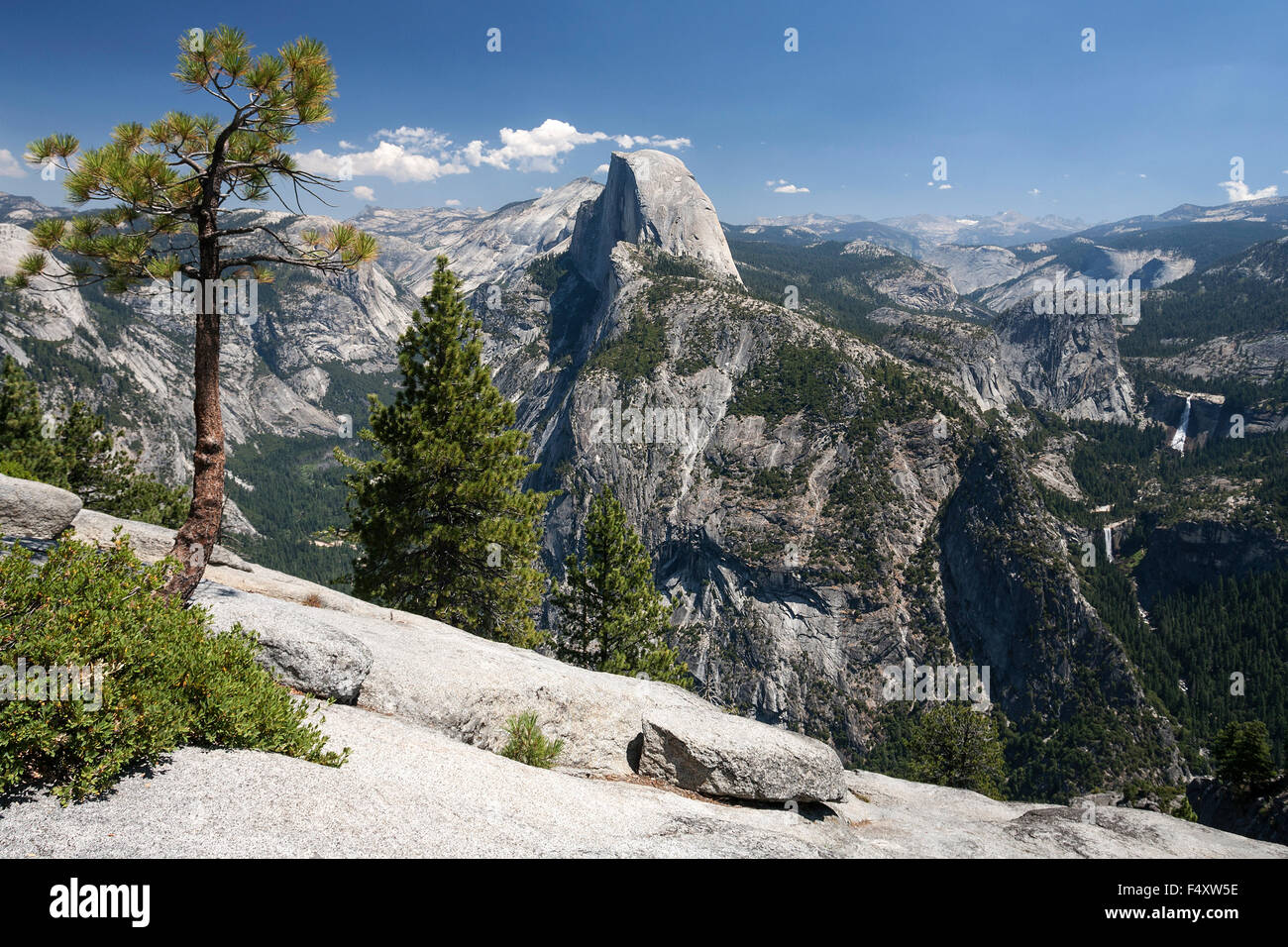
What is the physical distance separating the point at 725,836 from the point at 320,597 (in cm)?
1304

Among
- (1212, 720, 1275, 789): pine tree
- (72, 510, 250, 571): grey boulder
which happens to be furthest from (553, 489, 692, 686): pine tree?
(1212, 720, 1275, 789): pine tree

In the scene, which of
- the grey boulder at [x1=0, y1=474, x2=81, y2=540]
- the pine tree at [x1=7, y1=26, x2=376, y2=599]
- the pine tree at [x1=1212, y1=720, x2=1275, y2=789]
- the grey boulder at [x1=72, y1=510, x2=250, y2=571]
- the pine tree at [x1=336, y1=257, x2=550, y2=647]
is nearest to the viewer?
the pine tree at [x1=7, y1=26, x2=376, y2=599]

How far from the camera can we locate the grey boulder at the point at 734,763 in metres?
11.1

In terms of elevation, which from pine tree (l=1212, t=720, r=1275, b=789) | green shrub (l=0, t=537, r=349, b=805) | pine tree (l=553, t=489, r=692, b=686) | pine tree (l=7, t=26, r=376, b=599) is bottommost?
pine tree (l=1212, t=720, r=1275, b=789)

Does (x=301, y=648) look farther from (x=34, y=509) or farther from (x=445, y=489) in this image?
(x=445, y=489)

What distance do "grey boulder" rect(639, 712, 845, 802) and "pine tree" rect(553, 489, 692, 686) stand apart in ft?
55.3

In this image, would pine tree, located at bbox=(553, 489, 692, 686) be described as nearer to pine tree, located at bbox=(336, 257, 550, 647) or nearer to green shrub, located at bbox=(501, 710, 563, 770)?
pine tree, located at bbox=(336, 257, 550, 647)

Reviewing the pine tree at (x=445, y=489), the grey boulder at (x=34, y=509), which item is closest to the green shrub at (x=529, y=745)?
the pine tree at (x=445, y=489)

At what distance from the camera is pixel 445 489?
67.5 feet

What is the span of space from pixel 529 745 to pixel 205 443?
26.9 feet

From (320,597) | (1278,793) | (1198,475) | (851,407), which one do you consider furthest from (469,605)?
(1198,475)

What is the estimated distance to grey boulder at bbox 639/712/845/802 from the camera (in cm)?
1108

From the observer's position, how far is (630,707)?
1338 centimetres

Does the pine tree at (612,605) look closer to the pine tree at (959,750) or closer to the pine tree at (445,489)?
the pine tree at (445,489)
